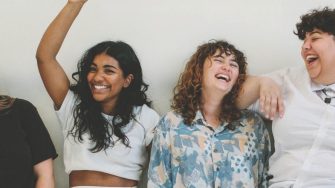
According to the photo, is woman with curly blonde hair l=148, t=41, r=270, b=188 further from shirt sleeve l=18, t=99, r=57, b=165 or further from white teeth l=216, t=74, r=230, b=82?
shirt sleeve l=18, t=99, r=57, b=165

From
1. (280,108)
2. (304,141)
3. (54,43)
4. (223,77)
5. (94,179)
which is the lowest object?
(94,179)

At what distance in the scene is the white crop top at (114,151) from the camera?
167 cm

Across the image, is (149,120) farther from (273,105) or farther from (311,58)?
(311,58)

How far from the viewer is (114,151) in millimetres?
1688

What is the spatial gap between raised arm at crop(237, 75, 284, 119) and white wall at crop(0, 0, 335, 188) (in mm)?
250

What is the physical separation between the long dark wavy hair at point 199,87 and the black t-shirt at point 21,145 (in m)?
0.51

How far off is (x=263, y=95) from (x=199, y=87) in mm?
264

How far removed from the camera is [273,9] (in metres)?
1.88

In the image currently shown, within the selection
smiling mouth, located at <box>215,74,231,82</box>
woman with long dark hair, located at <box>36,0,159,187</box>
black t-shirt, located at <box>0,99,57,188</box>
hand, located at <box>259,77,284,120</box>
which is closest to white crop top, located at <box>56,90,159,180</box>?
woman with long dark hair, located at <box>36,0,159,187</box>

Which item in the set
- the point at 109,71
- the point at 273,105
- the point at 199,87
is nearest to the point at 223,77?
the point at 199,87

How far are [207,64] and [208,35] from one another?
0.82 feet

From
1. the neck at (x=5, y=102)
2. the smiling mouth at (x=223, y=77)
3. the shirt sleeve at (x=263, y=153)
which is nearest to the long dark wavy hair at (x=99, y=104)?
the neck at (x=5, y=102)

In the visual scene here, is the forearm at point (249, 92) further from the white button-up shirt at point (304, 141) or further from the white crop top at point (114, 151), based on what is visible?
the white crop top at point (114, 151)

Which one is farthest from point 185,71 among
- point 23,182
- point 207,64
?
point 23,182
